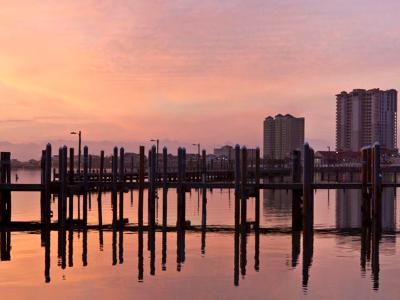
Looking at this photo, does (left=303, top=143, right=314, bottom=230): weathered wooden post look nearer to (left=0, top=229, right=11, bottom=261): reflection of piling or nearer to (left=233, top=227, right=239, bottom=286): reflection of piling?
(left=233, top=227, right=239, bottom=286): reflection of piling

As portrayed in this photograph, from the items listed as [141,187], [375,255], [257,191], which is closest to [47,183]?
[141,187]

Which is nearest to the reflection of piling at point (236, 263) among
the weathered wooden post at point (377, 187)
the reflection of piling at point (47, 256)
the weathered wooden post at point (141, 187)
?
the reflection of piling at point (47, 256)

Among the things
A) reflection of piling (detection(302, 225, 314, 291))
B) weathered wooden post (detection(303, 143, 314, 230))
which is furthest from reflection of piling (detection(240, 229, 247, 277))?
weathered wooden post (detection(303, 143, 314, 230))

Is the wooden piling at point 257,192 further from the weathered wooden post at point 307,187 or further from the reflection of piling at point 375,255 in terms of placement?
the reflection of piling at point 375,255

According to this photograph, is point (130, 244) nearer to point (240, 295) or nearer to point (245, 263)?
point (245, 263)

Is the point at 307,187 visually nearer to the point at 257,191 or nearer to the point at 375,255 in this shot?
the point at 257,191

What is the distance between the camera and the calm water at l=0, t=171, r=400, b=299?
18359 mm

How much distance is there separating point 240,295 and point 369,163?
2000 centimetres

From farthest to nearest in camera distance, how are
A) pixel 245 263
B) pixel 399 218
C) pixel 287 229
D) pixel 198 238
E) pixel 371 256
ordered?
1. pixel 399 218
2. pixel 287 229
3. pixel 198 238
4. pixel 371 256
5. pixel 245 263

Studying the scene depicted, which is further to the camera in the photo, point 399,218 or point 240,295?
point 399,218

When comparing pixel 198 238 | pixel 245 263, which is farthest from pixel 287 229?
pixel 245 263

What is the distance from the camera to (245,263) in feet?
75.8

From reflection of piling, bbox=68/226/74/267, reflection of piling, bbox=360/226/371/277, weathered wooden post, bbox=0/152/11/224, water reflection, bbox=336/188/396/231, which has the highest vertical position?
weathered wooden post, bbox=0/152/11/224

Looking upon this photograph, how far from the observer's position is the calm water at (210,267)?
18.4 metres
